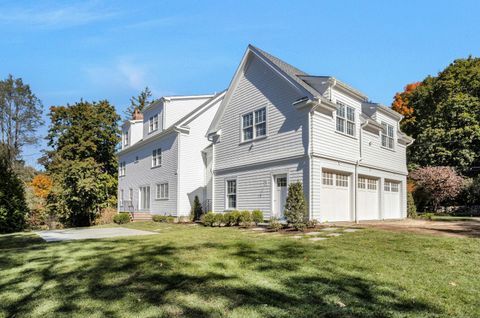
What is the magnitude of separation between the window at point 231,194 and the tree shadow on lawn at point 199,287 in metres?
10.2

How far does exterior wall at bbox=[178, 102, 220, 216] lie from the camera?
21531mm

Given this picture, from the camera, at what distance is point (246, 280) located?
5.23m

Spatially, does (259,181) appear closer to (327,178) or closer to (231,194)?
(231,194)

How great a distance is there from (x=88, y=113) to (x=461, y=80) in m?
40.0

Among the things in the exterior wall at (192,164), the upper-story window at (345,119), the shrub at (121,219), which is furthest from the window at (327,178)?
the shrub at (121,219)

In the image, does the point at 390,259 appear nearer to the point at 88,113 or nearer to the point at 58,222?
the point at 58,222

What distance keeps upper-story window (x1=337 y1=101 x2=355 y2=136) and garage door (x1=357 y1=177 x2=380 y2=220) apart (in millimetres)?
2729

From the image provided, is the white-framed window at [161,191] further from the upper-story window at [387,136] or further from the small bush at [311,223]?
the upper-story window at [387,136]

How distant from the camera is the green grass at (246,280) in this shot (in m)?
4.12

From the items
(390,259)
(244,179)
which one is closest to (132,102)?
(244,179)

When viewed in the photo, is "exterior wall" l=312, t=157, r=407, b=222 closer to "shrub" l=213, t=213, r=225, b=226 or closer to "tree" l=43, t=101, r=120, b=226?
"shrub" l=213, t=213, r=225, b=226

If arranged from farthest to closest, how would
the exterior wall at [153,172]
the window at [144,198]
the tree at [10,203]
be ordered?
the window at [144,198] → the exterior wall at [153,172] → the tree at [10,203]

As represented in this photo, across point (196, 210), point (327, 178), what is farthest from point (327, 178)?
point (196, 210)

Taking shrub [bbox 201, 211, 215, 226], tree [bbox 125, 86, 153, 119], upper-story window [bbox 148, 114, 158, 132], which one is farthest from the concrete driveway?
tree [bbox 125, 86, 153, 119]
